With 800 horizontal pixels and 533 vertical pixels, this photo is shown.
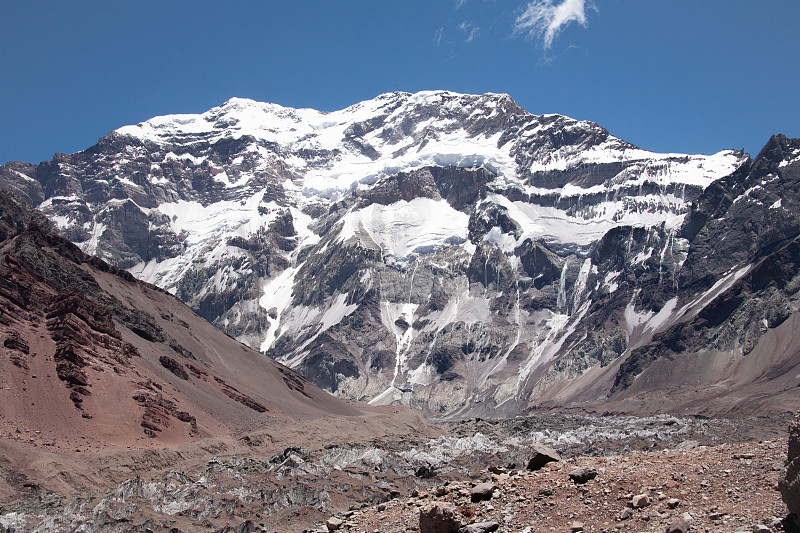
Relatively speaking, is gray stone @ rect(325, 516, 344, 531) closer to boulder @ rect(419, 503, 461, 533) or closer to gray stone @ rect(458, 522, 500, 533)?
boulder @ rect(419, 503, 461, 533)

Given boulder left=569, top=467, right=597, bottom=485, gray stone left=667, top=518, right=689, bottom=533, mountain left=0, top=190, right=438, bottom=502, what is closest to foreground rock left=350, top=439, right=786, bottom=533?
gray stone left=667, top=518, right=689, bottom=533

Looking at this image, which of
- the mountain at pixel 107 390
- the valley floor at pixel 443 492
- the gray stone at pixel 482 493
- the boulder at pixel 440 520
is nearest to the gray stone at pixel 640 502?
the valley floor at pixel 443 492

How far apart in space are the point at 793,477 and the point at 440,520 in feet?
24.8

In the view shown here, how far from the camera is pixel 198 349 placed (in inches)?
5561

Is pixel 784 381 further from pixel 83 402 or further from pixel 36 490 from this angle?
pixel 36 490

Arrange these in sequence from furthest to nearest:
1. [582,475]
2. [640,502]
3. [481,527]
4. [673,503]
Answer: [582,475]
[481,527]
[640,502]
[673,503]

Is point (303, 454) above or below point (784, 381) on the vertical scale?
below

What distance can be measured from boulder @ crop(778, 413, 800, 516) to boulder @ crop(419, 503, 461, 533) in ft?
22.9

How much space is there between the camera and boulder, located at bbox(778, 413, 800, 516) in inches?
551

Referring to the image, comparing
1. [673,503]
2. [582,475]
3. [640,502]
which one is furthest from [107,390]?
[673,503]

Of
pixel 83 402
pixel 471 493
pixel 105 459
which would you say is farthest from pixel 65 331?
pixel 471 493

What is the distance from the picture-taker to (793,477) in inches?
563

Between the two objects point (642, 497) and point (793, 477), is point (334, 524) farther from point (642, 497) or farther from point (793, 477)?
point (793, 477)

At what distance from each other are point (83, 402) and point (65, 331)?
1733 centimetres
